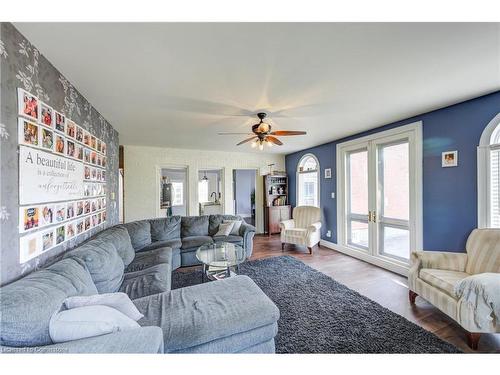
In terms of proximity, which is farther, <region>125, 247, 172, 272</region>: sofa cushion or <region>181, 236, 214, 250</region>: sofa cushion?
<region>181, 236, 214, 250</region>: sofa cushion

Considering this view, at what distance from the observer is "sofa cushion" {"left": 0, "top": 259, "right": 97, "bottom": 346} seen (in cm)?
93

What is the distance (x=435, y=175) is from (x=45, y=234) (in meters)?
4.24

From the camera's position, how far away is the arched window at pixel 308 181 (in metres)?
5.23

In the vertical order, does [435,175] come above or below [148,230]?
above

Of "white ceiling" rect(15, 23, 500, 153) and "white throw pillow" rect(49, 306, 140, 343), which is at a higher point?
"white ceiling" rect(15, 23, 500, 153)

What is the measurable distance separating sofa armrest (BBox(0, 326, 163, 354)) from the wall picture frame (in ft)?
11.6

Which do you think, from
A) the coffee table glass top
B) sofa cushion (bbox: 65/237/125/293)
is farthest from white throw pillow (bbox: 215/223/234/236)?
sofa cushion (bbox: 65/237/125/293)

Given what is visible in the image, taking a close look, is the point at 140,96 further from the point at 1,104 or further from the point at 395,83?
the point at 395,83

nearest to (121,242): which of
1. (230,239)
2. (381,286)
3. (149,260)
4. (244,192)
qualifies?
(149,260)

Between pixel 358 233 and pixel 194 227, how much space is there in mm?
3243

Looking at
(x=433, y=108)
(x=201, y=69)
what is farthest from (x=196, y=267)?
(x=433, y=108)

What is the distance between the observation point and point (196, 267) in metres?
3.56

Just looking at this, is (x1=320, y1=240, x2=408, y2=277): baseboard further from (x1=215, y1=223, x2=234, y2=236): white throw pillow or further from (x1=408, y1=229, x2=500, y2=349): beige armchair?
(x1=215, y1=223, x2=234, y2=236): white throw pillow
